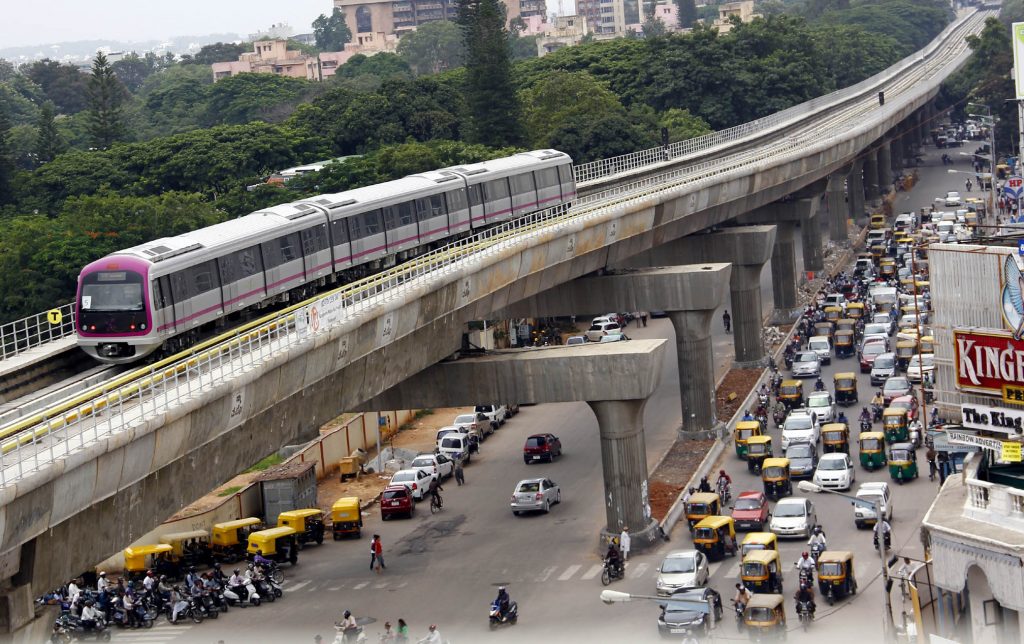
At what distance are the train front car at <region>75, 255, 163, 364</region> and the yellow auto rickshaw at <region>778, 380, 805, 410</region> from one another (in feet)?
110

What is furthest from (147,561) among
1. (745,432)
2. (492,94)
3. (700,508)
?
(492,94)

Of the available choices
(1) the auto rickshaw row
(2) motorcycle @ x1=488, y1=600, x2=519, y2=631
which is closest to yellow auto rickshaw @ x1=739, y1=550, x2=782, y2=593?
(2) motorcycle @ x1=488, y1=600, x2=519, y2=631

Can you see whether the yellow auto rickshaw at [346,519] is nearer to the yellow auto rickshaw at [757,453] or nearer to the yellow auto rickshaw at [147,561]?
the yellow auto rickshaw at [147,561]

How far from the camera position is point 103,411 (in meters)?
32.9

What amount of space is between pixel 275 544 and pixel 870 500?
63.5 ft

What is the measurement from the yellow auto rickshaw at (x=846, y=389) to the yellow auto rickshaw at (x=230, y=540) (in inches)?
1093

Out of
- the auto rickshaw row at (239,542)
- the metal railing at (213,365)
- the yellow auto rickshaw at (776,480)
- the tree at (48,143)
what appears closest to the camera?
the metal railing at (213,365)

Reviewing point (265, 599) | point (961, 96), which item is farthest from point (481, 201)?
point (961, 96)

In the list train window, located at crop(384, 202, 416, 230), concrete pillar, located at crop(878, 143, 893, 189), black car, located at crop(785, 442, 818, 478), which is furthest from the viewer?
concrete pillar, located at crop(878, 143, 893, 189)

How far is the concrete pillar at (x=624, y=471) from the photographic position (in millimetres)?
50156

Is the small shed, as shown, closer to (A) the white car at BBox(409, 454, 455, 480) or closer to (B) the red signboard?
(A) the white car at BBox(409, 454, 455, 480)

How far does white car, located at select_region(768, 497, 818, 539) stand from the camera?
48.5 metres

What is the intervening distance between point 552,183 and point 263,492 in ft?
67.5

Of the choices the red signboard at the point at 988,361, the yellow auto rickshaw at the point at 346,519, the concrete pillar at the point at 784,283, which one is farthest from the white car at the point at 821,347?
the red signboard at the point at 988,361
